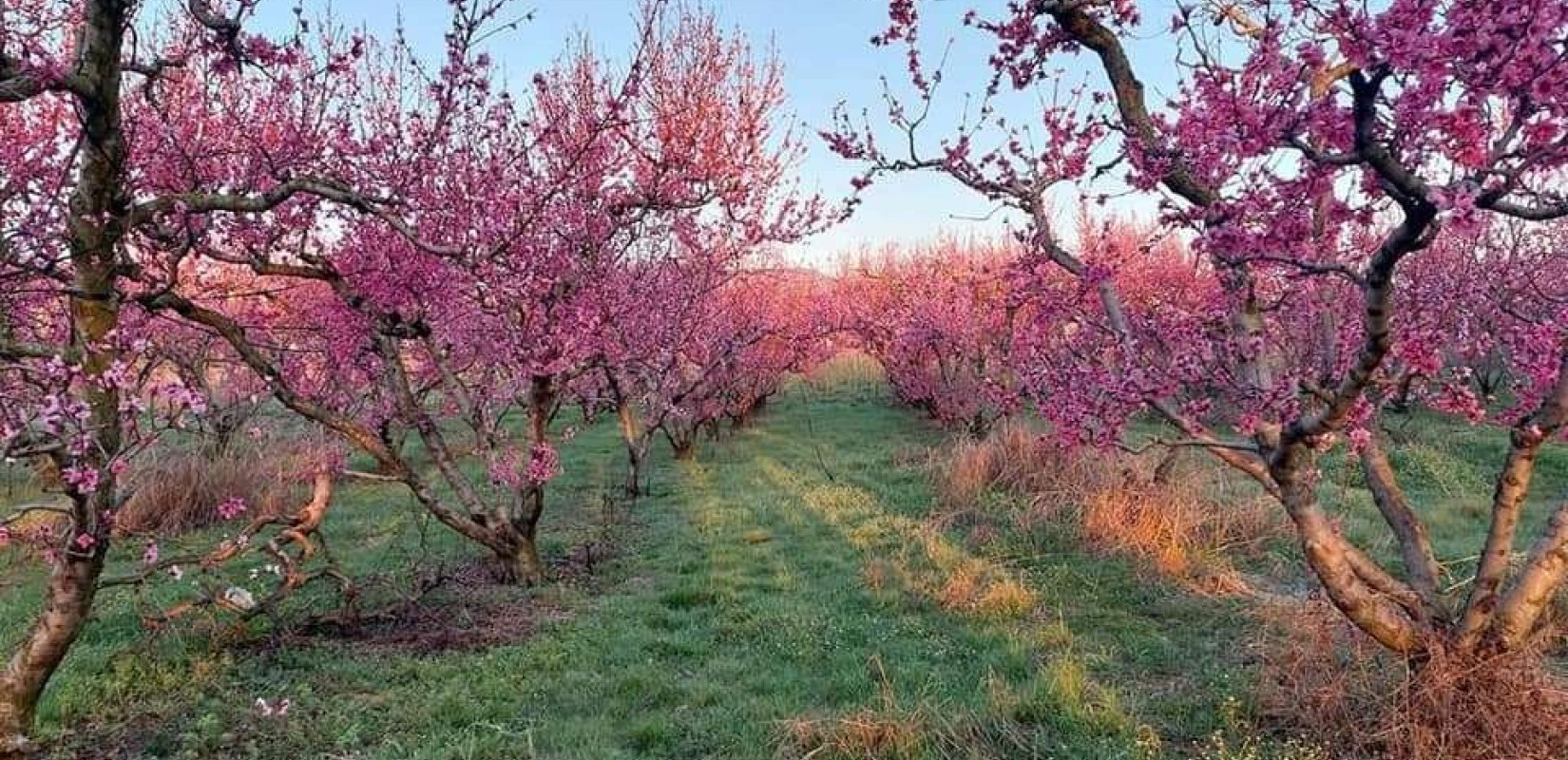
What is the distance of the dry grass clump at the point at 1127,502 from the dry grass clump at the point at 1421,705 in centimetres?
206

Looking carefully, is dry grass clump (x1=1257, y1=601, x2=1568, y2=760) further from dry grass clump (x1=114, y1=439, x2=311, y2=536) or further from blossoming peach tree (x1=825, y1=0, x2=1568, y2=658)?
dry grass clump (x1=114, y1=439, x2=311, y2=536)

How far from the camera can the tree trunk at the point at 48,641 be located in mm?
3629

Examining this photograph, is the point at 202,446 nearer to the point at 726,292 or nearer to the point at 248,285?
the point at 248,285

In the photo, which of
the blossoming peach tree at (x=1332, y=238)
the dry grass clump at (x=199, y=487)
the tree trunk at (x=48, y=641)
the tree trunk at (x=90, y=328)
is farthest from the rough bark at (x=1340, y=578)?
the dry grass clump at (x=199, y=487)

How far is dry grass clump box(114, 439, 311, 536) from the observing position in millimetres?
9047

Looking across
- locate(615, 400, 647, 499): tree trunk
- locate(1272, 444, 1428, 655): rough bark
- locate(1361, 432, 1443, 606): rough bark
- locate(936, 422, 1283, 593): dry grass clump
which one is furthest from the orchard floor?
locate(615, 400, 647, 499): tree trunk

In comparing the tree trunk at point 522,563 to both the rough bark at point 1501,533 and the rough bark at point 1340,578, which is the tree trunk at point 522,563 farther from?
the rough bark at point 1501,533

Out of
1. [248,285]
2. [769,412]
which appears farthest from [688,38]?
[769,412]

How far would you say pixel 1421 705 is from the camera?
3541mm

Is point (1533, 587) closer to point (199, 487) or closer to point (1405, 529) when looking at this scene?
point (1405, 529)

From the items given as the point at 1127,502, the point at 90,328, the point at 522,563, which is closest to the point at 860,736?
the point at 90,328

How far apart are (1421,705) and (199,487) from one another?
10.1m

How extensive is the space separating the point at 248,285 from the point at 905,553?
7369 millimetres

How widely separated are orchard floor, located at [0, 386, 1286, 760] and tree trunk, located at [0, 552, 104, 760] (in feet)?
1.54
